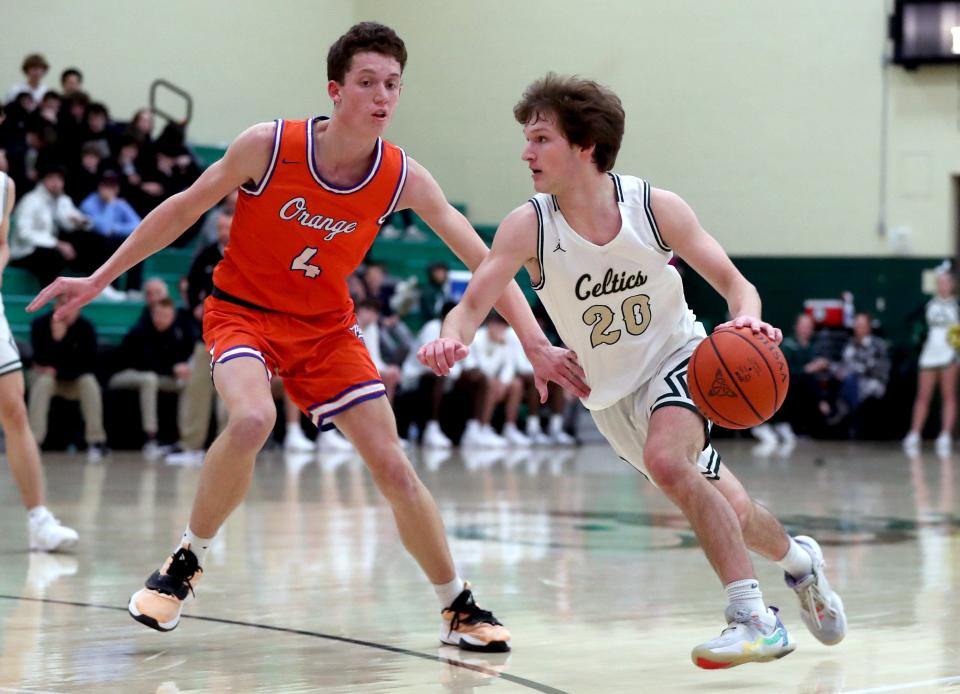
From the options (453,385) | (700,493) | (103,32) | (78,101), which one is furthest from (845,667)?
(103,32)

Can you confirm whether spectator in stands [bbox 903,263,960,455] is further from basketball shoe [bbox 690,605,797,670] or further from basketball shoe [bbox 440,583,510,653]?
basketball shoe [bbox 690,605,797,670]

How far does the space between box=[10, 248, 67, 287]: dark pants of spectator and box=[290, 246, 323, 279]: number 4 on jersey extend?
963 cm

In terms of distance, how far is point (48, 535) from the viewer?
6.46 m

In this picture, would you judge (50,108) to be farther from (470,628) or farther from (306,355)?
(470,628)

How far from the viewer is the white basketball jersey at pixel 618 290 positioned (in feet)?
14.4

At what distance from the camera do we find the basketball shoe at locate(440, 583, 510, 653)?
4.42 m

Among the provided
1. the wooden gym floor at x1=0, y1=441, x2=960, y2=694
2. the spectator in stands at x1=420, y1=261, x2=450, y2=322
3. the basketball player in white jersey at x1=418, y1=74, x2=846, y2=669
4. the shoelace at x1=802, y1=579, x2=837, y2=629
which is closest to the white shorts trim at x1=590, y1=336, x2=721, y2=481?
the basketball player in white jersey at x1=418, y1=74, x2=846, y2=669

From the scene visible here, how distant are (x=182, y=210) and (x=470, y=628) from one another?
5.08ft

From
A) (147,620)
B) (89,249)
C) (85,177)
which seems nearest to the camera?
(147,620)

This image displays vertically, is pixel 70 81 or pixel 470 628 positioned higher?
pixel 70 81

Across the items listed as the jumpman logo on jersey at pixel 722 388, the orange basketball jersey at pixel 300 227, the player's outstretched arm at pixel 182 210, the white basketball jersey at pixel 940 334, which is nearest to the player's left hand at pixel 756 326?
the jumpman logo on jersey at pixel 722 388

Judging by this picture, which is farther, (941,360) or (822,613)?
(941,360)

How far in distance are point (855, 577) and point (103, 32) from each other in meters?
14.0

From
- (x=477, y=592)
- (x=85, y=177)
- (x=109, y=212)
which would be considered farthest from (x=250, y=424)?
(x=85, y=177)
